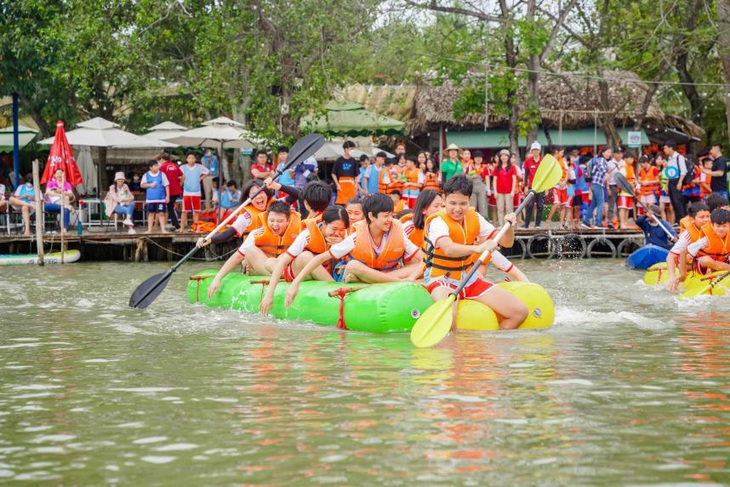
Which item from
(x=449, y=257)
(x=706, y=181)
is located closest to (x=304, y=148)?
(x=449, y=257)

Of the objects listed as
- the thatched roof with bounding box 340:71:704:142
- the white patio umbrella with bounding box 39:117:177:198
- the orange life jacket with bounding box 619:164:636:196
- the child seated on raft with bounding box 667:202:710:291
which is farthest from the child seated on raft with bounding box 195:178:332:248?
the thatched roof with bounding box 340:71:704:142

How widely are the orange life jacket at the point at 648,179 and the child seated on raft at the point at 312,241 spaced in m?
9.35

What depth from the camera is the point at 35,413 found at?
604cm

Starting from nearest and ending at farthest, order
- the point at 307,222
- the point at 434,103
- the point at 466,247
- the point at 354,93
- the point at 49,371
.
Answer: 1. the point at 49,371
2. the point at 466,247
3. the point at 307,222
4. the point at 434,103
5. the point at 354,93

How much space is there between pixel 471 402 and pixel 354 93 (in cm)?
2535

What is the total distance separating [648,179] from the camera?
58.8ft

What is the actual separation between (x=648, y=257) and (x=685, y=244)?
3457 mm

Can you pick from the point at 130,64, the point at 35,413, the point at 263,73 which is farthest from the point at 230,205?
the point at 35,413

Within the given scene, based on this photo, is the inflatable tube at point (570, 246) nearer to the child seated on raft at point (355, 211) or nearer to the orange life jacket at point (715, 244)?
the orange life jacket at point (715, 244)

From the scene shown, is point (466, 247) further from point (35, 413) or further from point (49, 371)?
point (35, 413)

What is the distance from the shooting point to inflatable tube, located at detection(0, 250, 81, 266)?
17062 millimetres

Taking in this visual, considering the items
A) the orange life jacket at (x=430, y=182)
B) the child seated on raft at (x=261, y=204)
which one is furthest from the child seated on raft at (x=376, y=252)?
the orange life jacket at (x=430, y=182)

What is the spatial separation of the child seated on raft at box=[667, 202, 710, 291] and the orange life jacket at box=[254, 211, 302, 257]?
361 cm

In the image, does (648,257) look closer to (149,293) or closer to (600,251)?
(600,251)
